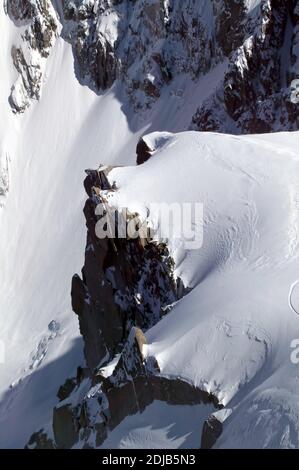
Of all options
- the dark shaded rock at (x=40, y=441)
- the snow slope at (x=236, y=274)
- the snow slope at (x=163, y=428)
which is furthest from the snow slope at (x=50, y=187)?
the snow slope at (x=163, y=428)

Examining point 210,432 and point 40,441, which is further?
point 40,441

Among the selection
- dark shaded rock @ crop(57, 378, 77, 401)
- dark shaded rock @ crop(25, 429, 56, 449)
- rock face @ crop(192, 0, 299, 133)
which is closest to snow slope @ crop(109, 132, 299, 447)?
dark shaded rock @ crop(25, 429, 56, 449)

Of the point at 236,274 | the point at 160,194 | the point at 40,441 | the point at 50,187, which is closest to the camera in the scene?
the point at 236,274

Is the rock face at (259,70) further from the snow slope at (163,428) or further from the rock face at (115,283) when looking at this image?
the snow slope at (163,428)

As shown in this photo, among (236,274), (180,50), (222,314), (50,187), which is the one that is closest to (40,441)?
(236,274)

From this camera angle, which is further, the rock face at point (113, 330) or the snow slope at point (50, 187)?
the snow slope at point (50, 187)

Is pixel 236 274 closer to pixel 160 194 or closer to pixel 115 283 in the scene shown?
pixel 160 194

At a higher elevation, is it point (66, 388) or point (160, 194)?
point (160, 194)
